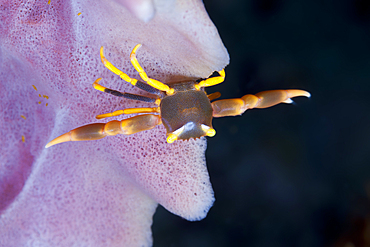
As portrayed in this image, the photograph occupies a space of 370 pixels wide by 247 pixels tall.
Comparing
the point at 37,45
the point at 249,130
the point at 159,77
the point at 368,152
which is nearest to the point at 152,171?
the point at 159,77

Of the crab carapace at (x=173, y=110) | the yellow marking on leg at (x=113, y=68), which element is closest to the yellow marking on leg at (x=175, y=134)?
the crab carapace at (x=173, y=110)

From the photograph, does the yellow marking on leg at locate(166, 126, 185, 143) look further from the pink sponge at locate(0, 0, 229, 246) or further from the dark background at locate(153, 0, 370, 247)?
the dark background at locate(153, 0, 370, 247)

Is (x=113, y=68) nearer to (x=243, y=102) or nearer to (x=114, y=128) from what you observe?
(x=114, y=128)

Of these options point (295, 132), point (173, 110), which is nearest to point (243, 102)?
point (173, 110)

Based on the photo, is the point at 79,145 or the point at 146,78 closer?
the point at 146,78

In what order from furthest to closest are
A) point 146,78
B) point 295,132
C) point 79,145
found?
point 295,132 → point 79,145 → point 146,78

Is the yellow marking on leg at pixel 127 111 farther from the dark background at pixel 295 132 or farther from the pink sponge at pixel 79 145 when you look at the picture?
the dark background at pixel 295 132

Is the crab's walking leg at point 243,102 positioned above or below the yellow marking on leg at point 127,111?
above
